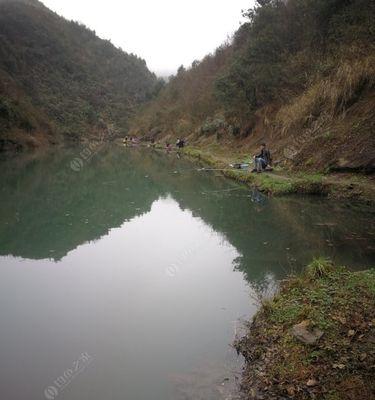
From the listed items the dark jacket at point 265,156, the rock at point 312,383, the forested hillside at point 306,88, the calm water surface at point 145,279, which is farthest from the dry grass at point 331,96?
the rock at point 312,383

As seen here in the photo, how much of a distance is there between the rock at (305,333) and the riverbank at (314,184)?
9171 millimetres

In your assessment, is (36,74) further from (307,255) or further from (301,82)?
(307,255)

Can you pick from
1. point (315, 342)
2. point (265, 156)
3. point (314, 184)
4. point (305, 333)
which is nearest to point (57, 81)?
point (265, 156)

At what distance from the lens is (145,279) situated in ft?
32.1

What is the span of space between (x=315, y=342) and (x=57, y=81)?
10814 centimetres

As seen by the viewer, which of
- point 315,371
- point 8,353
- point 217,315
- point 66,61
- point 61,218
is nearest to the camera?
point 315,371

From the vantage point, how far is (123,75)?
139750 mm

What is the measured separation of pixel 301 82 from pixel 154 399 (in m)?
23.0

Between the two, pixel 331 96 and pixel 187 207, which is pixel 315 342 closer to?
pixel 187 207

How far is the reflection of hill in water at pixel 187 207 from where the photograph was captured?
36.0 ft

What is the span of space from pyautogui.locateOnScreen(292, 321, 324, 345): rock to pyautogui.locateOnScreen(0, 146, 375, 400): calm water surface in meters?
0.99

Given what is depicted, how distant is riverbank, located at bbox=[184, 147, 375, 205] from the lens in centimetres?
1464

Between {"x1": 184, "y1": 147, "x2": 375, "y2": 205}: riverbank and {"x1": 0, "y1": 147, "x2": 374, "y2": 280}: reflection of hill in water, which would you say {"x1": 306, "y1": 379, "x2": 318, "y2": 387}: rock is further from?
{"x1": 184, "y1": 147, "x2": 375, "y2": 205}: riverbank

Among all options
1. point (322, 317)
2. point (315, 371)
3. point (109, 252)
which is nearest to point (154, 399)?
point (315, 371)
